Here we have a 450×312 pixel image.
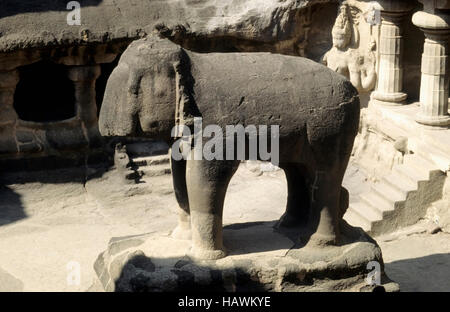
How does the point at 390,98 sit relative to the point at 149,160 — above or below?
above

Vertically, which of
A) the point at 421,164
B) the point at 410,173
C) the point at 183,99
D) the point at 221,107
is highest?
the point at 183,99

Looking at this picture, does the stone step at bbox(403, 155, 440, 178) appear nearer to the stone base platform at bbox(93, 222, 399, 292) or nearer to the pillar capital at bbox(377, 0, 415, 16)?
the pillar capital at bbox(377, 0, 415, 16)

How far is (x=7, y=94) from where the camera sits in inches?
519

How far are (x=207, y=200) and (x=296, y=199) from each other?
48.6 inches

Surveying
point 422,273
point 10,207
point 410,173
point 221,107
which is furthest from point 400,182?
point 10,207

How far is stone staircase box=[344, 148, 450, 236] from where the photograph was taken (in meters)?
11.4

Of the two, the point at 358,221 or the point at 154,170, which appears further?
the point at 154,170

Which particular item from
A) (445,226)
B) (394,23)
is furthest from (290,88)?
(394,23)

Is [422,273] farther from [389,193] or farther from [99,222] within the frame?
[99,222]

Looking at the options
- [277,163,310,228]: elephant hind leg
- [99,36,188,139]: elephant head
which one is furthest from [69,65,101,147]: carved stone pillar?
[99,36,188,139]: elephant head

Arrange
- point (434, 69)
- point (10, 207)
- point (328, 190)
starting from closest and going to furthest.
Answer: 1. point (328, 190)
2. point (434, 69)
3. point (10, 207)

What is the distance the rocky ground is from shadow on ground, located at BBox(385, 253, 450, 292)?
11mm

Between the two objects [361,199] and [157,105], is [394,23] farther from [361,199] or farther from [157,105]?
[157,105]

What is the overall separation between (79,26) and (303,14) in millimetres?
3395
